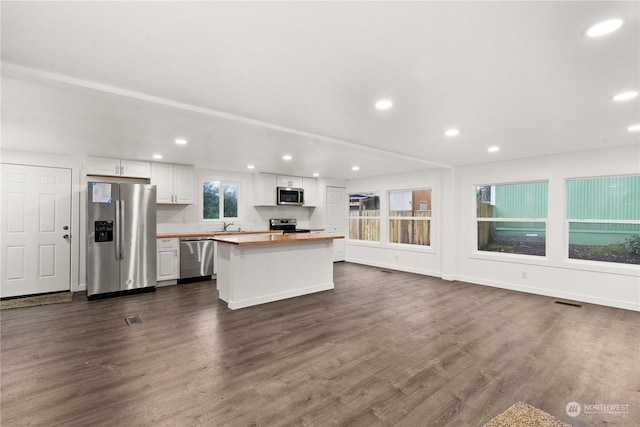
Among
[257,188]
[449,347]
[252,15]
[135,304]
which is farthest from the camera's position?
[257,188]

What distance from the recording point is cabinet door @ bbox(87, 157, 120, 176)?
16.6 ft

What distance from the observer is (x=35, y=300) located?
14.8 feet

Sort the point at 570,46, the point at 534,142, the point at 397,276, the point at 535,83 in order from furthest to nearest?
the point at 397,276
the point at 534,142
the point at 535,83
the point at 570,46

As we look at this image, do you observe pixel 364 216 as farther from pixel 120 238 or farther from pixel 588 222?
pixel 120 238

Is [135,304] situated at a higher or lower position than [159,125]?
lower

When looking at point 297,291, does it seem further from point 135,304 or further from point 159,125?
point 159,125

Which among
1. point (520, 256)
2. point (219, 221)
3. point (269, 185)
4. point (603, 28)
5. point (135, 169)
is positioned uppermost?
point (603, 28)

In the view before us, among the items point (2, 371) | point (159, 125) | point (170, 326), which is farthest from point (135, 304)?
point (159, 125)

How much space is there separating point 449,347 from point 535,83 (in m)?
2.45

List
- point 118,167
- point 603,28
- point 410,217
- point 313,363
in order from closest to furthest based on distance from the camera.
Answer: point 603,28 → point 313,363 → point 118,167 → point 410,217

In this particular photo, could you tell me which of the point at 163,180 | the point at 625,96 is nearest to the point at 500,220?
the point at 625,96

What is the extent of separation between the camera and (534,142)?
4.09 meters

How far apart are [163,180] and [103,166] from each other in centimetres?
95

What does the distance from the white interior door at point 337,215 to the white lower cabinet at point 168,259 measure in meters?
3.85
